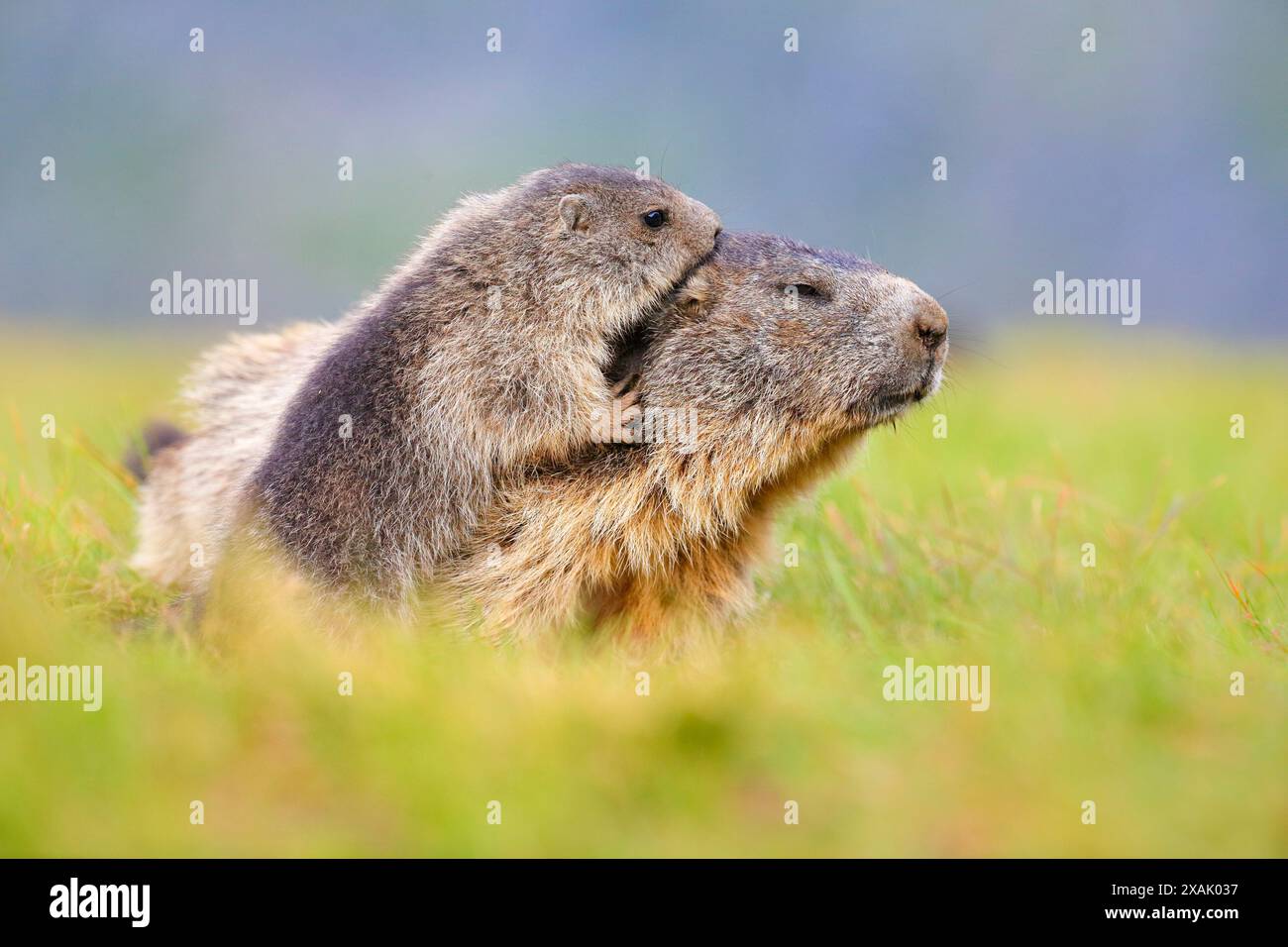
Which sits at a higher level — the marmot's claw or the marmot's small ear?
the marmot's small ear

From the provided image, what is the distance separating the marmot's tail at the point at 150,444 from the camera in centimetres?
1044

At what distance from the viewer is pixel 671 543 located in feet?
25.3

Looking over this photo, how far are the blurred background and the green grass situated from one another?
4216 cm

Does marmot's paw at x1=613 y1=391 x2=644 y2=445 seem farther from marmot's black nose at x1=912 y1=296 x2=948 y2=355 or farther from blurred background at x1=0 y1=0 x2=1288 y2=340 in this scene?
blurred background at x1=0 y1=0 x2=1288 y2=340

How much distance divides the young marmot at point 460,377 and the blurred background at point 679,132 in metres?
41.8

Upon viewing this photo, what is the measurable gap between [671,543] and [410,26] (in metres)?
83.4

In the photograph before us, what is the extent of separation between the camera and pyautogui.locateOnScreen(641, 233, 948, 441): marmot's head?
778 centimetres

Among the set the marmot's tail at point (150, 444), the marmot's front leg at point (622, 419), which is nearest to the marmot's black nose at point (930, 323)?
the marmot's front leg at point (622, 419)

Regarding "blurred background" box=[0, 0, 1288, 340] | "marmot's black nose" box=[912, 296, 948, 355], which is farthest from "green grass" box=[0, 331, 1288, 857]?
"blurred background" box=[0, 0, 1288, 340]

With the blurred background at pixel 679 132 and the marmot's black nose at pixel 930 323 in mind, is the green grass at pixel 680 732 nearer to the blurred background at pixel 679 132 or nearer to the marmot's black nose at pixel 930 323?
the marmot's black nose at pixel 930 323

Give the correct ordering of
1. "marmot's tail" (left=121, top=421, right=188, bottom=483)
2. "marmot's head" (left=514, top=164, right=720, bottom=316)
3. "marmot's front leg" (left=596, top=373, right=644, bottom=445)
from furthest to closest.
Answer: "marmot's tail" (left=121, top=421, right=188, bottom=483) → "marmot's head" (left=514, top=164, right=720, bottom=316) → "marmot's front leg" (left=596, top=373, right=644, bottom=445)
